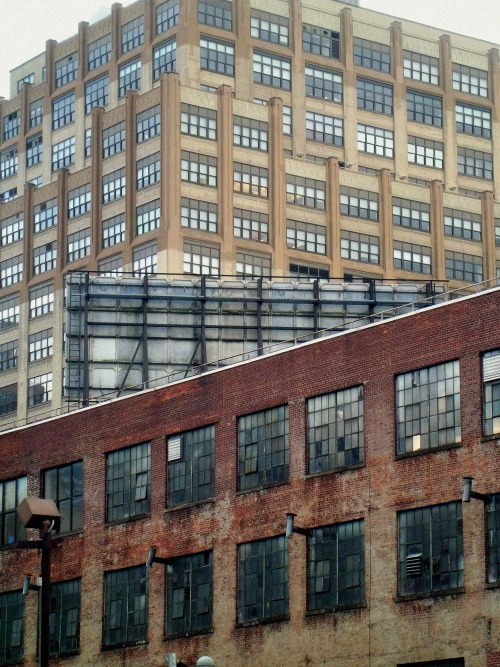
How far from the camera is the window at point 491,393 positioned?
173 ft

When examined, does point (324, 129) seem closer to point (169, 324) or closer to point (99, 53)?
point (99, 53)

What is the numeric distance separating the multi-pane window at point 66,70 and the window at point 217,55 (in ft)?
40.4

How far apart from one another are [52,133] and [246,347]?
175 ft

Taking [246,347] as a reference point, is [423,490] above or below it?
below

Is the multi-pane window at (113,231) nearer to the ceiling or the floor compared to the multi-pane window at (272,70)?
nearer to the floor

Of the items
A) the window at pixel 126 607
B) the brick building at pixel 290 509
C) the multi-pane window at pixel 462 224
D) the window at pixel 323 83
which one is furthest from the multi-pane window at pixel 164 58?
the window at pixel 126 607

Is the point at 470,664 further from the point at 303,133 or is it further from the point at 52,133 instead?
the point at 52,133

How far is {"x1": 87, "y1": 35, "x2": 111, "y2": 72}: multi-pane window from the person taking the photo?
416 feet

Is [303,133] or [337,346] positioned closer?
[337,346]

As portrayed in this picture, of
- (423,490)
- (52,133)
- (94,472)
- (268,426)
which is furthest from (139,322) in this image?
(52,133)

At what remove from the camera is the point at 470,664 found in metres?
51.4

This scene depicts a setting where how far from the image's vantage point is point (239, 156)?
381 ft

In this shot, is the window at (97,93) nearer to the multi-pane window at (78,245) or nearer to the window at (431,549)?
the multi-pane window at (78,245)

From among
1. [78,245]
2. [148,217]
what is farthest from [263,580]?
[78,245]
